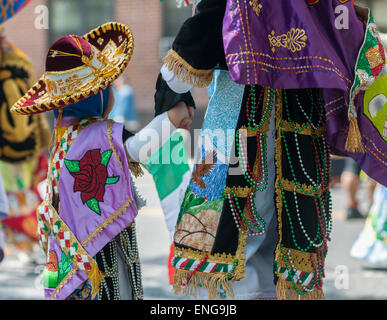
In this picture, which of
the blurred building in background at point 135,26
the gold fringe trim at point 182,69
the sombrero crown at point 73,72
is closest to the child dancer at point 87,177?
the sombrero crown at point 73,72

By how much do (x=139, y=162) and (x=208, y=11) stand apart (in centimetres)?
70

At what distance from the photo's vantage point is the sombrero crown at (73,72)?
9.00 feet

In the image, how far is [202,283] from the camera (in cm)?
267

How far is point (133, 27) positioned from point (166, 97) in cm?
1010

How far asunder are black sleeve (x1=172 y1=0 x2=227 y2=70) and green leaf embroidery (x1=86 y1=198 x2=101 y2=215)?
71 centimetres

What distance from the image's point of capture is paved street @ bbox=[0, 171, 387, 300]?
178 inches

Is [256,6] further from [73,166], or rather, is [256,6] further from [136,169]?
[73,166]

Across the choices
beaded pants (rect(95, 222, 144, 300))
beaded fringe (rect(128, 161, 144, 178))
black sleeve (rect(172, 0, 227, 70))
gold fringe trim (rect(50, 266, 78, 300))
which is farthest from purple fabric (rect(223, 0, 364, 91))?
gold fringe trim (rect(50, 266, 78, 300))

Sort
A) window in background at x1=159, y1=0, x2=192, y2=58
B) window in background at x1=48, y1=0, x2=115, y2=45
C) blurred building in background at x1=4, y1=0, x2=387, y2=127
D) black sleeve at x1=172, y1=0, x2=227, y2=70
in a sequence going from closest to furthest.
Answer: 1. black sleeve at x1=172, y1=0, x2=227, y2=70
2. blurred building in background at x1=4, y1=0, x2=387, y2=127
3. window in background at x1=159, y1=0, x2=192, y2=58
4. window in background at x1=48, y1=0, x2=115, y2=45

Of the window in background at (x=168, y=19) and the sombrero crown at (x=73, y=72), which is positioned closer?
the sombrero crown at (x=73, y=72)

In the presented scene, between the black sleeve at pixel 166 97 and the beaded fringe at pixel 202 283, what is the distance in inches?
26.7

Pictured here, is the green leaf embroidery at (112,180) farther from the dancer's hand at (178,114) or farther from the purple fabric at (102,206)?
the dancer's hand at (178,114)

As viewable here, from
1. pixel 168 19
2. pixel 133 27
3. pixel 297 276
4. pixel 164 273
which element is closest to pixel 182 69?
pixel 297 276

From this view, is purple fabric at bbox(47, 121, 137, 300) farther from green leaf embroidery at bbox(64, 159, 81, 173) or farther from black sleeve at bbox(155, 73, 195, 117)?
black sleeve at bbox(155, 73, 195, 117)
